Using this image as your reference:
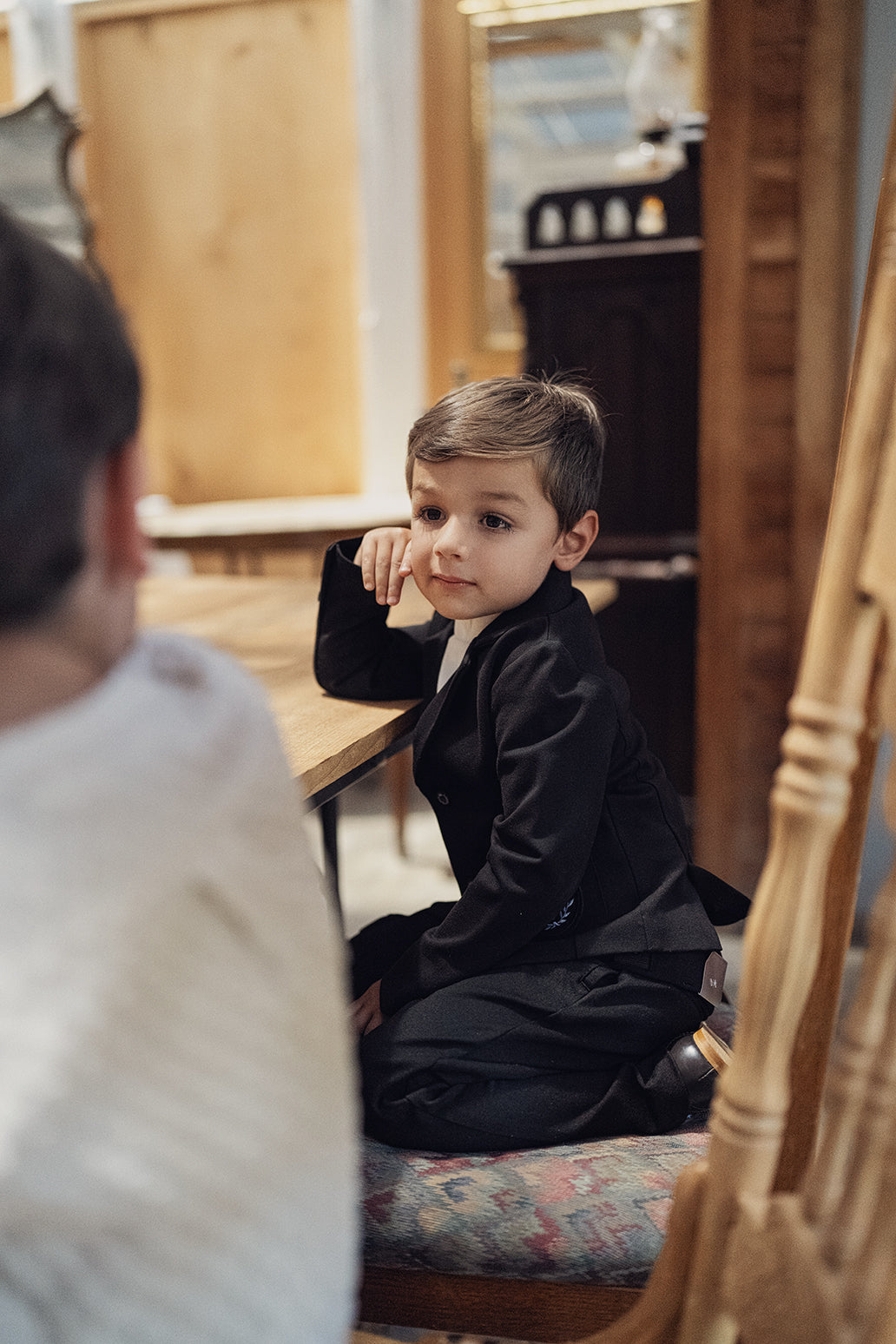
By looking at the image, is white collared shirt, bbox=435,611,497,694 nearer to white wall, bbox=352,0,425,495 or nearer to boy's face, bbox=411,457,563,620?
boy's face, bbox=411,457,563,620

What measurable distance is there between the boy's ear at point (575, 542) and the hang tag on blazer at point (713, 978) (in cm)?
40

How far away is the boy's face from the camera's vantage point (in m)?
1.09

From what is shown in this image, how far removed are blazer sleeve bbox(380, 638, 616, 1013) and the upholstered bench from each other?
0.17m

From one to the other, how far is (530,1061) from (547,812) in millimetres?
203

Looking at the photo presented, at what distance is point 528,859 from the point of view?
970 mm

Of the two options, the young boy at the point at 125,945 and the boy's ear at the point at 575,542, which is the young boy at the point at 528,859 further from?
the young boy at the point at 125,945

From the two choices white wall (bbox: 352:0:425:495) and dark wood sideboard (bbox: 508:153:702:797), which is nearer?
dark wood sideboard (bbox: 508:153:702:797)

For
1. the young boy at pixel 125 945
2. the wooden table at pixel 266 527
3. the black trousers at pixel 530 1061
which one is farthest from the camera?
the wooden table at pixel 266 527

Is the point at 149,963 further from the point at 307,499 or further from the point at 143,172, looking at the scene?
the point at 143,172

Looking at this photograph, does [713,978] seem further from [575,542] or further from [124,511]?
[124,511]

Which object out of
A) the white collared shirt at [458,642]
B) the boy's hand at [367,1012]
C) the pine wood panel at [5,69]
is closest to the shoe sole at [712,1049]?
the boy's hand at [367,1012]

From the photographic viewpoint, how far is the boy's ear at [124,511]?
1.62ft

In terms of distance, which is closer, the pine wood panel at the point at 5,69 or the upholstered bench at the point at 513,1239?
the upholstered bench at the point at 513,1239

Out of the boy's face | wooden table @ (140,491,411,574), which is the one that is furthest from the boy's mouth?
wooden table @ (140,491,411,574)
